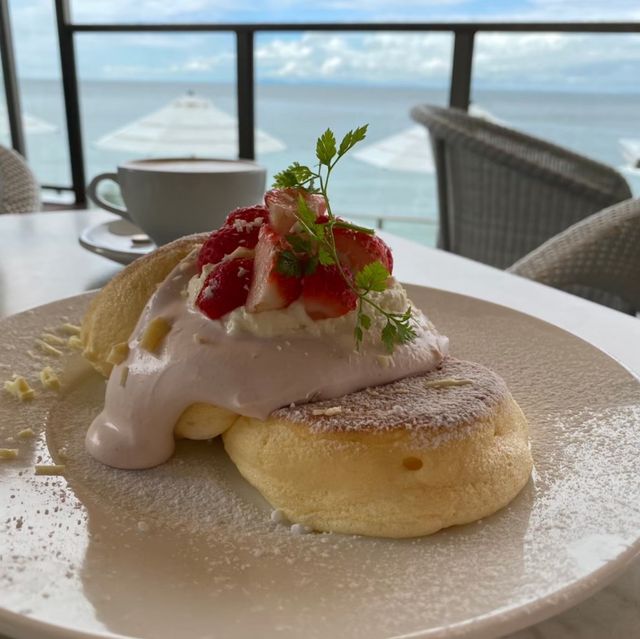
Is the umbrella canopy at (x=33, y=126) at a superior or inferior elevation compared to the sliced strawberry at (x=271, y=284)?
inferior

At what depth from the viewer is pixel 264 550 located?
Answer: 19.5 inches

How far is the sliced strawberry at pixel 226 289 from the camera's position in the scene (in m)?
0.65

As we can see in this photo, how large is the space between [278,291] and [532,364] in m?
0.38

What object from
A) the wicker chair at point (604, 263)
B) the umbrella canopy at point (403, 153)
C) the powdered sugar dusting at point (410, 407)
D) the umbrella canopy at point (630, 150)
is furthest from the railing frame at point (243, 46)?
the powdered sugar dusting at point (410, 407)

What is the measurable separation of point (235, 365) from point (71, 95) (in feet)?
16.3

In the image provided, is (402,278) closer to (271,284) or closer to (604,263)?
(604,263)

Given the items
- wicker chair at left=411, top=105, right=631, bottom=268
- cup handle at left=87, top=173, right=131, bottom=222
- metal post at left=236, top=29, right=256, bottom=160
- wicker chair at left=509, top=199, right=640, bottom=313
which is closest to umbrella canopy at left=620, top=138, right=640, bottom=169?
wicker chair at left=411, top=105, right=631, bottom=268

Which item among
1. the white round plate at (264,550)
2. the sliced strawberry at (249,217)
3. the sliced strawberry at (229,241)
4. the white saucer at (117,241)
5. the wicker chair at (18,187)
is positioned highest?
the sliced strawberry at (249,217)

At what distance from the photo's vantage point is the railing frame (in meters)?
3.14

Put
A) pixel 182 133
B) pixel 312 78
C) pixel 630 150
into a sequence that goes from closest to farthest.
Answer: pixel 630 150, pixel 182 133, pixel 312 78

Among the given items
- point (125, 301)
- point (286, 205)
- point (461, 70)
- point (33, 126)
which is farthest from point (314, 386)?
point (33, 126)

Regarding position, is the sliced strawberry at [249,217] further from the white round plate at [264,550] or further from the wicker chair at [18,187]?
the wicker chair at [18,187]

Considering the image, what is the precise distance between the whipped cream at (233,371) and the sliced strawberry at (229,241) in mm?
76

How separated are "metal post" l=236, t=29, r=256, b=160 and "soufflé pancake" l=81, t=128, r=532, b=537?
3.47 metres
